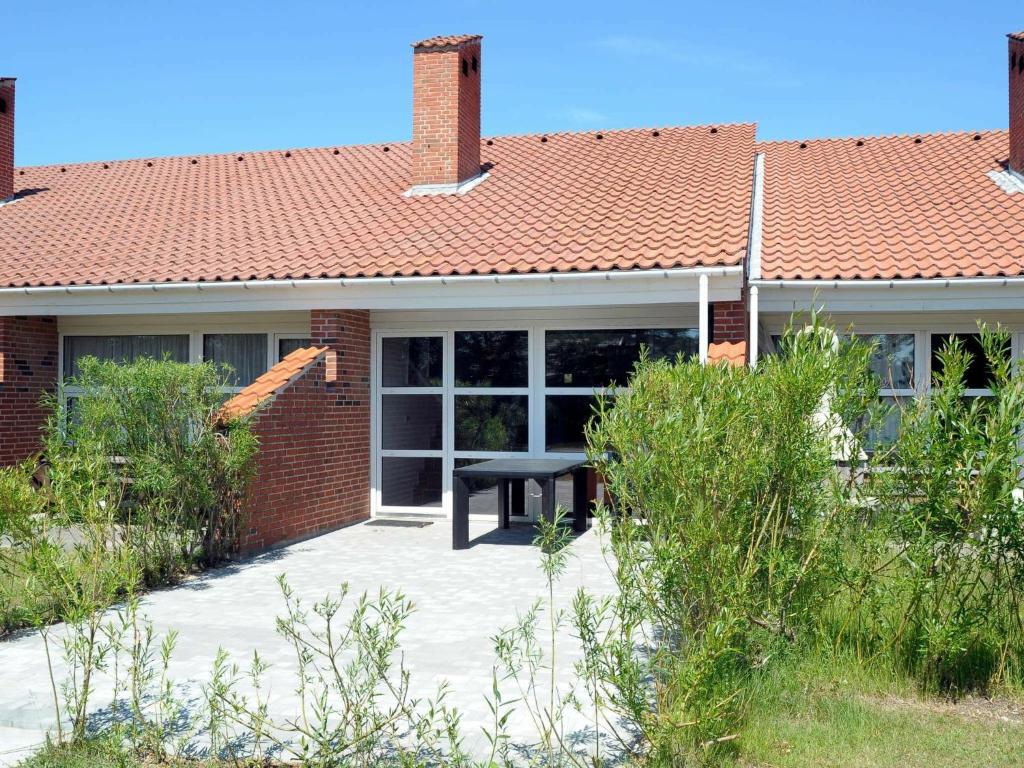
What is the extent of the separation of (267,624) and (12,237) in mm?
10503

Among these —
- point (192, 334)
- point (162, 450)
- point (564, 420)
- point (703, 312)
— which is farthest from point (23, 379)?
point (703, 312)

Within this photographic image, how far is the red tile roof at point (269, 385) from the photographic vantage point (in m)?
9.40

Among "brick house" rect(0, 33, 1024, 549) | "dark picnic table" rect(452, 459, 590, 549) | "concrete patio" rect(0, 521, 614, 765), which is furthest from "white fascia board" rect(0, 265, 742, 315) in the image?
"concrete patio" rect(0, 521, 614, 765)

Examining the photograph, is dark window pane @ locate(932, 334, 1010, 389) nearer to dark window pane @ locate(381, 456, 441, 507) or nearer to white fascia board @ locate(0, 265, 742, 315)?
white fascia board @ locate(0, 265, 742, 315)

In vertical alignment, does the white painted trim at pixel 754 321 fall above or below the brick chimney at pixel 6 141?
below

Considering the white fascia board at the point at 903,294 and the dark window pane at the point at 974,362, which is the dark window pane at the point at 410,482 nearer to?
the white fascia board at the point at 903,294

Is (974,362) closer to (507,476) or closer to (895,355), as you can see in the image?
(895,355)

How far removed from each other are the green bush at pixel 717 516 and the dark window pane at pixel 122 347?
9.53 meters

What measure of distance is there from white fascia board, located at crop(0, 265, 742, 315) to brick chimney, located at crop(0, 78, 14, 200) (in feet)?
17.1

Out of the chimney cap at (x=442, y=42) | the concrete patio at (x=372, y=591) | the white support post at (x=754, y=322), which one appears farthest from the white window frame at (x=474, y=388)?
the chimney cap at (x=442, y=42)

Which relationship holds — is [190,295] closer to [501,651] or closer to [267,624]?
[267,624]

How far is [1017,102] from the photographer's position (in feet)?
46.9

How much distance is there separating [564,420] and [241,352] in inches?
179

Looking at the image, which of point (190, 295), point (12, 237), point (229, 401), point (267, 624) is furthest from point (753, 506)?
point (12, 237)
